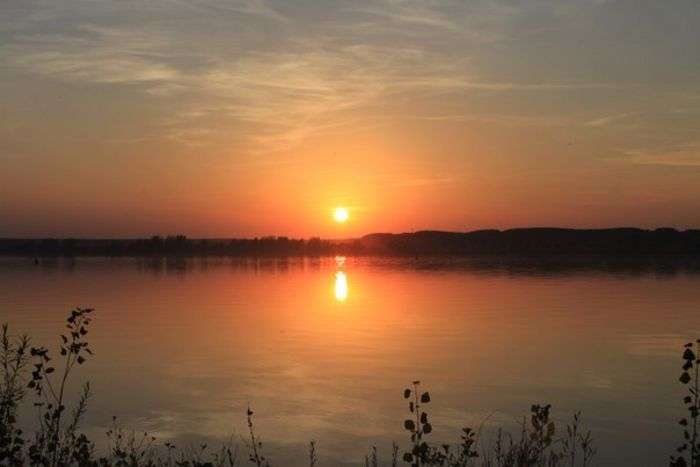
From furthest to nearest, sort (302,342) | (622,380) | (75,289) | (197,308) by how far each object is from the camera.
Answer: (75,289)
(197,308)
(302,342)
(622,380)

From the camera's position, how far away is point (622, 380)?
23.5 metres

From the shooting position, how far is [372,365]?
2670 centimetres

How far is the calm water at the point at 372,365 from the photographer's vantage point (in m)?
18.2

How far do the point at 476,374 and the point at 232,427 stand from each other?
367 inches

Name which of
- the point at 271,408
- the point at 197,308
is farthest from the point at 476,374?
the point at 197,308

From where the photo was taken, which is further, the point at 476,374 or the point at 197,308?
the point at 197,308

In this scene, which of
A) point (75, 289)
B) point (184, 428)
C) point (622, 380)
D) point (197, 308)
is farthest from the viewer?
point (75, 289)

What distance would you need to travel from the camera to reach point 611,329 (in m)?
36.3

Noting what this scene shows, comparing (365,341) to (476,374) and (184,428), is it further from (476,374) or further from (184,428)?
(184,428)

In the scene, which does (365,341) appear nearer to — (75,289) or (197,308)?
(197,308)

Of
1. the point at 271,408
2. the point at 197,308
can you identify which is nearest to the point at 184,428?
the point at 271,408

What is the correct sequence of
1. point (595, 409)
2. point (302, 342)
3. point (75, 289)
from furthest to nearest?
point (75, 289) < point (302, 342) < point (595, 409)

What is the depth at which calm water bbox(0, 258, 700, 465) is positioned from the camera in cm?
1820

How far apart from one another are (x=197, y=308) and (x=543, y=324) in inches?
852
